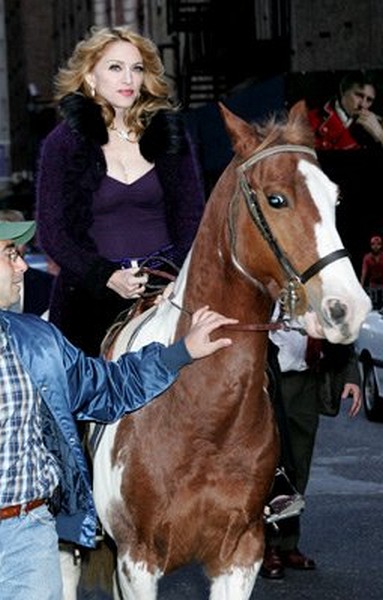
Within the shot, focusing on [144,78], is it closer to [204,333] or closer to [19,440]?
[204,333]

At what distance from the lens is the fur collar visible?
25.4 ft

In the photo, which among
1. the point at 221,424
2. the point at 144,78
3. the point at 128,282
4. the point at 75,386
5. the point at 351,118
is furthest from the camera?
the point at 351,118

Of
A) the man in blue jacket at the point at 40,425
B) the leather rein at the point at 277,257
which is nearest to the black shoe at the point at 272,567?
the leather rein at the point at 277,257

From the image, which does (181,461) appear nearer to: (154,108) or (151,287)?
(151,287)

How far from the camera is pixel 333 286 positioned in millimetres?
6316

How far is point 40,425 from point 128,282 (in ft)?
5.86

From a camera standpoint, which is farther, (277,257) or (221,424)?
(221,424)

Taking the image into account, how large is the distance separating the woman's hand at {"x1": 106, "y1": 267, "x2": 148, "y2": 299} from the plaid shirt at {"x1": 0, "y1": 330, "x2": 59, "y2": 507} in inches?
69.5

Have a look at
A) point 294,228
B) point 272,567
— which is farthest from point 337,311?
point 272,567

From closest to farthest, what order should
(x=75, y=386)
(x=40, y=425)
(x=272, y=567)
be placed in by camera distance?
1. (x=40, y=425)
2. (x=75, y=386)
3. (x=272, y=567)

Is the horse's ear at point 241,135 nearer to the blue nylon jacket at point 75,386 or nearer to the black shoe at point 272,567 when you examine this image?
the blue nylon jacket at point 75,386

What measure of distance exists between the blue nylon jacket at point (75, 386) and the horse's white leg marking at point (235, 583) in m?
0.78

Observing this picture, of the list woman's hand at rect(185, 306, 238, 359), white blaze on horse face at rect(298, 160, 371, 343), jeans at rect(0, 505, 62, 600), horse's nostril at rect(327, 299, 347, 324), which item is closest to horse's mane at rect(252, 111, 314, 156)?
white blaze on horse face at rect(298, 160, 371, 343)

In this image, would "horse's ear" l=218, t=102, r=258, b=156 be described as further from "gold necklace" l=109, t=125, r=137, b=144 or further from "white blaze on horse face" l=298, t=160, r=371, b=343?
"gold necklace" l=109, t=125, r=137, b=144
